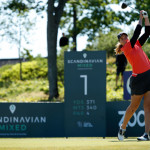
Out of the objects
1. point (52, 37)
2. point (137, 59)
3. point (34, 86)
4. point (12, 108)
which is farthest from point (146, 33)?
point (34, 86)

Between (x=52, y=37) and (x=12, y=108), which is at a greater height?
(x=52, y=37)

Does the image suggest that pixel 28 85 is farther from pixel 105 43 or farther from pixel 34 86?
pixel 105 43

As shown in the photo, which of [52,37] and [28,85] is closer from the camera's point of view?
[52,37]

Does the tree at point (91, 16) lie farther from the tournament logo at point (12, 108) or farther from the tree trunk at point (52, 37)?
the tournament logo at point (12, 108)

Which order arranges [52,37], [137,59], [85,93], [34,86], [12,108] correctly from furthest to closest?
1. [34,86]
2. [52,37]
3. [12,108]
4. [85,93]
5. [137,59]

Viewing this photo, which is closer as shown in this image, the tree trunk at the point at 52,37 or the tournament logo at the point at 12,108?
the tournament logo at the point at 12,108

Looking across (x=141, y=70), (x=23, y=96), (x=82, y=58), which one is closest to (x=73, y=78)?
(x=82, y=58)

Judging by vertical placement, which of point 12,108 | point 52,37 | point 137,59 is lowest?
point 12,108

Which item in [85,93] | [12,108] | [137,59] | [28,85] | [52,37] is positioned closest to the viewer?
[137,59]

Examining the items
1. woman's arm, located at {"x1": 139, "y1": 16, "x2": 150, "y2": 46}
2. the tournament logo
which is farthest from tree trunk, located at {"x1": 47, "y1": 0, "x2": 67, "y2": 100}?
woman's arm, located at {"x1": 139, "y1": 16, "x2": 150, "y2": 46}

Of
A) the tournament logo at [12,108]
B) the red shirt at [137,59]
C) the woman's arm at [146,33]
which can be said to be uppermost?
the woman's arm at [146,33]

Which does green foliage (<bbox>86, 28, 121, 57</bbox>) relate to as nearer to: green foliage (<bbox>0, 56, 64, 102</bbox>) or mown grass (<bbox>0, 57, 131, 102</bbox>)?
mown grass (<bbox>0, 57, 131, 102</bbox>)

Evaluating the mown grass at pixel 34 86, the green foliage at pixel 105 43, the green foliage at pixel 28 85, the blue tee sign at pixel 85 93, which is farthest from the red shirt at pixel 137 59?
the green foliage at pixel 105 43

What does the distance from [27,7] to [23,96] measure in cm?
404
